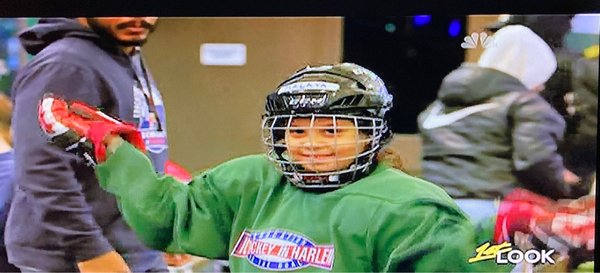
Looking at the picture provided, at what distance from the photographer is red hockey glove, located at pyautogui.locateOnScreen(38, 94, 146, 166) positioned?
4.99 ft

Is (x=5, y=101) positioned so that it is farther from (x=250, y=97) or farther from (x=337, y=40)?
(x=337, y=40)

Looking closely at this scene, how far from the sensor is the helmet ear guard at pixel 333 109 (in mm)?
1468

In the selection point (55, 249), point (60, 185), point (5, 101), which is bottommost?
point (55, 249)

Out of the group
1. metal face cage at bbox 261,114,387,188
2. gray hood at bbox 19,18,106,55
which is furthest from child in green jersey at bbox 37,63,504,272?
gray hood at bbox 19,18,106,55

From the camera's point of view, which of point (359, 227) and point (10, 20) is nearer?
point (359, 227)

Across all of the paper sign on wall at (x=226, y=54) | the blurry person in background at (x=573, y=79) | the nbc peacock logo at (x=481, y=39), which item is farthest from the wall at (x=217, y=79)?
the blurry person in background at (x=573, y=79)

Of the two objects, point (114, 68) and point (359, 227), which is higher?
point (114, 68)

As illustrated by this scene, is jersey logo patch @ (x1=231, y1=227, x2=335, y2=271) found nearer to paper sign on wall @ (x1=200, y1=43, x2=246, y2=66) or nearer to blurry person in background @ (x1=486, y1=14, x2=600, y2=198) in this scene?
paper sign on wall @ (x1=200, y1=43, x2=246, y2=66)

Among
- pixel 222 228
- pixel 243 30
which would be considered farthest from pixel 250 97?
pixel 222 228

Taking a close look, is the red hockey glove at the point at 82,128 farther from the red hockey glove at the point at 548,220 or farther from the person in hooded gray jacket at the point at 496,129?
the red hockey glove at the point at 548,220

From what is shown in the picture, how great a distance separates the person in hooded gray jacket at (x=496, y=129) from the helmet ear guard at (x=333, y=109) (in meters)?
0.09

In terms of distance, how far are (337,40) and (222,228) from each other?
0.40 m

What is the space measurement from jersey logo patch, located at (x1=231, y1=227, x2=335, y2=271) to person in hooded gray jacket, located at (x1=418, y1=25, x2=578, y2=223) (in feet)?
0.78

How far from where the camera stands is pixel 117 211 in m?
1.54
